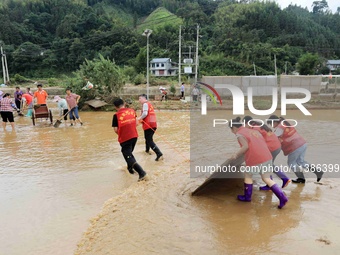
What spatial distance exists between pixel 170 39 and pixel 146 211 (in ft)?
234

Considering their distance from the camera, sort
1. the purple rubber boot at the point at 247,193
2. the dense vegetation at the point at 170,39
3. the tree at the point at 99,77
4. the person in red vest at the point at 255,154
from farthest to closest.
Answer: the dense vegetation at the point at 170,39 < the tree at the point at 99,77 < the purple rubber boot at the point at 247,193 < the person in red vest at the point at 255,154

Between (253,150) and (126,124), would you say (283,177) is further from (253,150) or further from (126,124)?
(126,124)

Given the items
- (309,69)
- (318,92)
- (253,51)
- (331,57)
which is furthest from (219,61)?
(318,92)

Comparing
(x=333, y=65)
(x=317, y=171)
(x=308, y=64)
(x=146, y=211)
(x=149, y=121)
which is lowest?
(x=146, y=211)

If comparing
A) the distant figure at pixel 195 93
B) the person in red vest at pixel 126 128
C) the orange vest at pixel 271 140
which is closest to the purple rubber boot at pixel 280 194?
the orange vest at pixel 271 140

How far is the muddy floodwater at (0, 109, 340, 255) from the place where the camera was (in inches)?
153

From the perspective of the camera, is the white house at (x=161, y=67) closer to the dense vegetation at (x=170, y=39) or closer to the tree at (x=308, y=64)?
the dense vegetation at (x=170, y=39)

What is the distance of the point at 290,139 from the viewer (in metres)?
5.84

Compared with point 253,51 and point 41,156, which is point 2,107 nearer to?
point 41,156

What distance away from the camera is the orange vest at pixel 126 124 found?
19.5 ft

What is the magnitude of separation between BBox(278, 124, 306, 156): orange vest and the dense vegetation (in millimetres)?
45870

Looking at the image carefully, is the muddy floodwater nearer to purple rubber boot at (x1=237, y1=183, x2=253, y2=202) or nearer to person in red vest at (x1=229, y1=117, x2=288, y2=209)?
purple rubber boot at (x1=237, y1=183, x2=253, y2=202)

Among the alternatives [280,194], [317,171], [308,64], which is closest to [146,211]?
[280,194]

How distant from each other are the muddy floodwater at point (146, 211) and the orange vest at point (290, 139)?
0.74 meters
